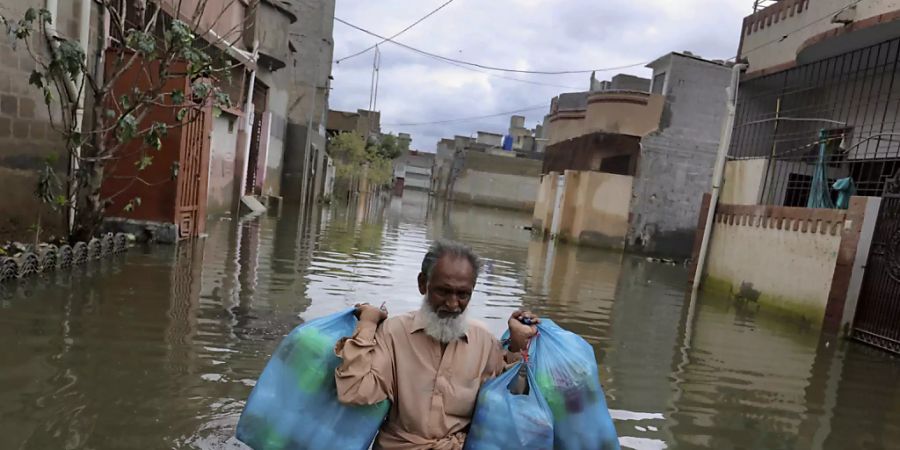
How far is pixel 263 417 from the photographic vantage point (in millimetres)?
2531

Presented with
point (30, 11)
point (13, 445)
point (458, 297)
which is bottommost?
point (13, 445)

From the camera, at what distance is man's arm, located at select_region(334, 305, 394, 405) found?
235 cm

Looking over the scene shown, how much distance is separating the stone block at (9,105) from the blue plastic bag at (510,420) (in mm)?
7390

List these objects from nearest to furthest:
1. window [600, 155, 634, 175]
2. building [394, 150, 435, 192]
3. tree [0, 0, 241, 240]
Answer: tree [0, 0, 241, 240] → window [600, 155, 634, 175] → building [394, 150, 435, 192]

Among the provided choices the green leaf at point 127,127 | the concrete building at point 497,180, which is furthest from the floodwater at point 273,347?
the concrete building at point 497,180

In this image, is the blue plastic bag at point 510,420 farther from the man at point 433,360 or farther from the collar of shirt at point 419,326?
the collar of shirt at point 419,326

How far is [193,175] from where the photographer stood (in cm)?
1017

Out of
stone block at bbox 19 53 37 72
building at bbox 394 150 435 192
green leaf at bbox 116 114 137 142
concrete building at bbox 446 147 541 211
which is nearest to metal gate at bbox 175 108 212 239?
green leaf at bbox 116 114 137 142

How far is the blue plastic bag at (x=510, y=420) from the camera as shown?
7.75 ft

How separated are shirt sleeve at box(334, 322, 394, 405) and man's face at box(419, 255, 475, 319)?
0.92 feet

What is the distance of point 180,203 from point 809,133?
11.8 meters

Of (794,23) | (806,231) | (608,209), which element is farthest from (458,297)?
(608,209)

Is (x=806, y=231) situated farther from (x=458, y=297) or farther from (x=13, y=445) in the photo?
(x=13, y=445)

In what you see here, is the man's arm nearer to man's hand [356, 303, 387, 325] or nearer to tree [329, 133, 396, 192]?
man's hand [356, 303, 387, 325]
